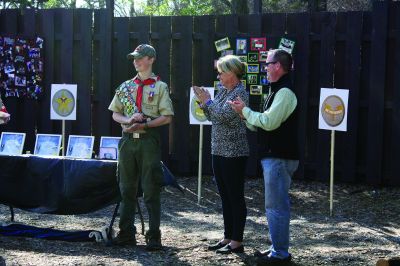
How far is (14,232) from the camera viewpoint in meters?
6.47

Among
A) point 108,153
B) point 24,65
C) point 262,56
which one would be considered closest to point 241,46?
point 262,56

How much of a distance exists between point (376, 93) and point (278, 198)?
4.18 m

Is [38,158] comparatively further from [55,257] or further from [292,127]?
[292,127]

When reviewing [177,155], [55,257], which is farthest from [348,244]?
[177,155]

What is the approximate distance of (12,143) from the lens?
7.84 metres

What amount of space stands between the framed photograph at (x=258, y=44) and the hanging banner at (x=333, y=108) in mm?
1700

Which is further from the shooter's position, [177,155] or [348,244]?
[177,155]

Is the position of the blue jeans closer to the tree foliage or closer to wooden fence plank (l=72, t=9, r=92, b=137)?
wooden fence plank (l=72, t=9, r=92, b=137)

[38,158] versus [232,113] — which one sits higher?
[232,113]

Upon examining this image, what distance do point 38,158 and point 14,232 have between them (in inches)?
32.3

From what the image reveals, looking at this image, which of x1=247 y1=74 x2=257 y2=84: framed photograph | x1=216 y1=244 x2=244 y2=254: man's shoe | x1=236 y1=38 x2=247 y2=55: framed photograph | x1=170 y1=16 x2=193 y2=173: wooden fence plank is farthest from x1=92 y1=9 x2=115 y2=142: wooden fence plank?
x1=216 y1=244 x2=244 y2=254: man's shoe

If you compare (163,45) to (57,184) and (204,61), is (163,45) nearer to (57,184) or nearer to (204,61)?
(204,61)

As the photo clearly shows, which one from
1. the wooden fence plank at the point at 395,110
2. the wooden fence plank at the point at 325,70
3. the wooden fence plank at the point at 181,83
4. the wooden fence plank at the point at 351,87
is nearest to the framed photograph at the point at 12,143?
the wooden fence plank at the point at 181,83

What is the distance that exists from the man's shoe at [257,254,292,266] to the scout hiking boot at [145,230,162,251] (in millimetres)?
1024
